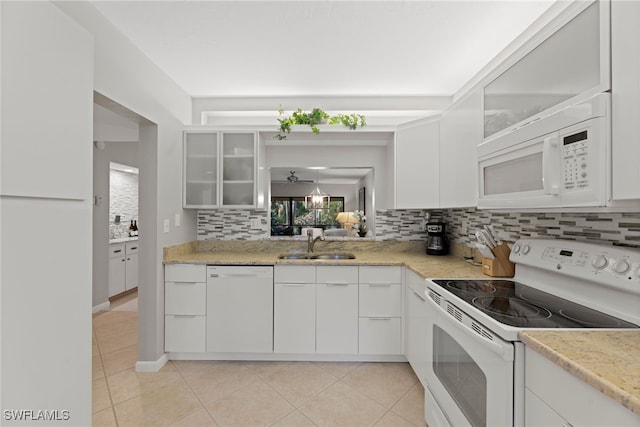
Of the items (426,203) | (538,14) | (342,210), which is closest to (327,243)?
(342,210)

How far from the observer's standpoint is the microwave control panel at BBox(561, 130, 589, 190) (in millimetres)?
1068

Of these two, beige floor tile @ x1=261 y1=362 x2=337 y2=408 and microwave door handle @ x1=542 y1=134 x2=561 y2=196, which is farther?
beige floor tile @ x1=261 y1=362 x2=337 y2=408

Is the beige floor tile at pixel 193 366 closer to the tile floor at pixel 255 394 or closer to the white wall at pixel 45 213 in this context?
the tile floor at pixel 255 394

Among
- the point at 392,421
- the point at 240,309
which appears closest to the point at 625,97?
the point at 392,421

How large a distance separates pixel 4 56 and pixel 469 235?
9.89 ft

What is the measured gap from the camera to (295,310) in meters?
2.46

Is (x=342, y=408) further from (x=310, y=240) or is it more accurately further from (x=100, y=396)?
(x=100, y=396)

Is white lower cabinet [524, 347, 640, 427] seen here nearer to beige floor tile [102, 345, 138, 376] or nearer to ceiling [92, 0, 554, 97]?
ceiling [92, 0, 554, 97]

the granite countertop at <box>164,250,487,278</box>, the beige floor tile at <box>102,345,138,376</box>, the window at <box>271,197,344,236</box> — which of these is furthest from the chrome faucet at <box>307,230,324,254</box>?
the beige floor tile at <box>102,345,138,376</box>

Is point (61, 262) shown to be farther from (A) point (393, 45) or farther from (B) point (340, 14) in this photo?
(A) point (393, 45)

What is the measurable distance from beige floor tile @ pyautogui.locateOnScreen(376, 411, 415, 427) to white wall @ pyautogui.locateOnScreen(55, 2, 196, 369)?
1.82 meters

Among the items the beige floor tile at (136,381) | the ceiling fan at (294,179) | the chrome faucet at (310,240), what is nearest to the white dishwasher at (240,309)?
the beige floor tile at (136,381)

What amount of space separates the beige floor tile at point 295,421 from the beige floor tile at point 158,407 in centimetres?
58

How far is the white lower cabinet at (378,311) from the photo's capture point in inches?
96.0
